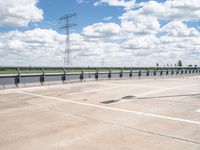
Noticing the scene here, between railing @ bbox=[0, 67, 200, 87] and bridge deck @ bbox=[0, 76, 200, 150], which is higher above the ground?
railing @ bbox=[0, 67, 200, 87]

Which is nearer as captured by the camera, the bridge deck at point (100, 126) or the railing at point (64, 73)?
the bridge deck at point (100, 126)

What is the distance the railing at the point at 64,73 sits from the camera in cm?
1666

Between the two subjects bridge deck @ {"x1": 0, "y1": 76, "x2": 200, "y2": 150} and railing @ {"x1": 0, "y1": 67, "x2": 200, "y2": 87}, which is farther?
railing @ {"x1": 0, "y1": 67, "x2": 200, "y2": 87}

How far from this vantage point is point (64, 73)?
20031 mm

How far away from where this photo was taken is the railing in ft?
54.6

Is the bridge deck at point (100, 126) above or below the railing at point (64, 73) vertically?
below

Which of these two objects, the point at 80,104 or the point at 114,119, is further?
the point at 80,104

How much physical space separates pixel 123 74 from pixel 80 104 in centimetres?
1683

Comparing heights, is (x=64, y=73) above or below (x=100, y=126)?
above

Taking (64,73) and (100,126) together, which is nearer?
(100,126)

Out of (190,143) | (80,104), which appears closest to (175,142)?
(190,143)

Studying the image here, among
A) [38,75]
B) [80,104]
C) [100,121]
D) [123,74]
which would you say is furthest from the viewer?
[123,74]

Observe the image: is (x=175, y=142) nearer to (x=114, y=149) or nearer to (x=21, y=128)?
(x=114, y=149)

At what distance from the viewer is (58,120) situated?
729 cm
